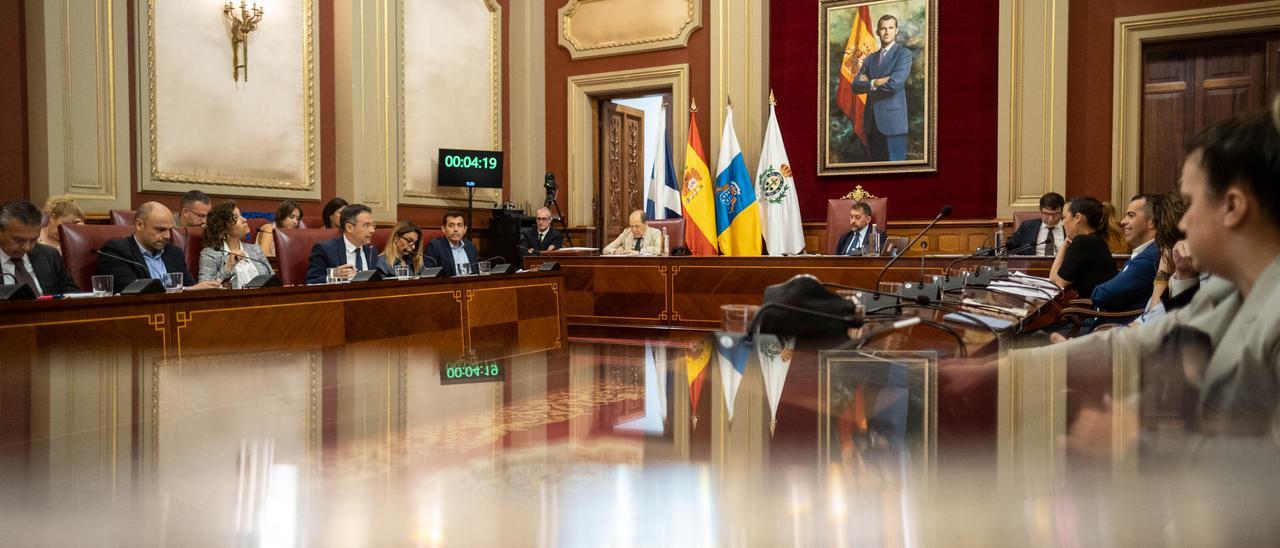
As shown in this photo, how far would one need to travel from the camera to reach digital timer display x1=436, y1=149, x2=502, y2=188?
8367 millimetres

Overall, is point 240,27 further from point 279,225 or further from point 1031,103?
point 1031,103

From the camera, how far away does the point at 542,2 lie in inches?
378

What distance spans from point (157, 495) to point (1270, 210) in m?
1.25

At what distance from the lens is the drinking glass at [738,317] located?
153 cm

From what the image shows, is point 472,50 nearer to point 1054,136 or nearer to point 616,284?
point 616,284

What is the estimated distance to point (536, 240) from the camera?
343 inches

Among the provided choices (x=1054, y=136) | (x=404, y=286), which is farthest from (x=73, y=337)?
(x=1054, y=136)

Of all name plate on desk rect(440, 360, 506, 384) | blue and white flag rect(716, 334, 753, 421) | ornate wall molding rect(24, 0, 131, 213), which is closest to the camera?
blue and white flag rect(716, 334, 753, 421)

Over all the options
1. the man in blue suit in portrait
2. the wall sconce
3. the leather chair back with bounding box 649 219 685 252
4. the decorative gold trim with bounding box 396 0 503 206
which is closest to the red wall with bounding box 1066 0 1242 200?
the man in blue suit in portrait

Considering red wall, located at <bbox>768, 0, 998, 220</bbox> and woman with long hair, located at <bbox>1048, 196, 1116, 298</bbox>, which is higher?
red wall, located at <bbox>768, 0, 998, 220</bbox>

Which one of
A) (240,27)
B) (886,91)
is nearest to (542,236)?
(240,27)

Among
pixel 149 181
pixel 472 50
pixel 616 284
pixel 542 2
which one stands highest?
pixel 542 2

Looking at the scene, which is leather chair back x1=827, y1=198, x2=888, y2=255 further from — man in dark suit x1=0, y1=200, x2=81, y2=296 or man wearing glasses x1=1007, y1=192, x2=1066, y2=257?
man in dark suit x1=0, y1=200, x2=81, y2=296

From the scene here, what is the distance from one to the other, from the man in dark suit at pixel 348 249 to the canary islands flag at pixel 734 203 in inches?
147
